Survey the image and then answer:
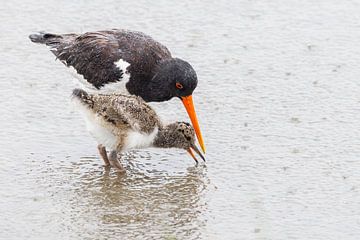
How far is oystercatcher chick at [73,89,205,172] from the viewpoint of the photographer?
7082mm

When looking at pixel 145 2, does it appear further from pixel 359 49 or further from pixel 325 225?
pixel 325 225

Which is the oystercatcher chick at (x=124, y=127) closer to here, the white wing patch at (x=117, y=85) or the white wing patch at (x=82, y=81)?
the white wing patch at (x=117, y=85)

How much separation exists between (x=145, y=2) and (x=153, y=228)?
4790 mm

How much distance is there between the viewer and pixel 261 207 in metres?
6.54

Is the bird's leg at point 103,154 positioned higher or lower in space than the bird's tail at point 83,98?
lower

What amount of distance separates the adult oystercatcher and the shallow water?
14.5 inches

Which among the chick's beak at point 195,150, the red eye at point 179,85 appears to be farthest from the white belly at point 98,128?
the red eye at point 179,85

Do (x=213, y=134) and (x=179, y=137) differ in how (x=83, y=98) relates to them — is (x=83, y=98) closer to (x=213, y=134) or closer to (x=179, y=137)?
(x=179, y=137)

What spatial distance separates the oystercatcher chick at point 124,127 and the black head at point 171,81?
1.45 ft

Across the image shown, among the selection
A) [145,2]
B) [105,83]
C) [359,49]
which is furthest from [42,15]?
[359,49]

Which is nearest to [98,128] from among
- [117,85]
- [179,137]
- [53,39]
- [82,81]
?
[179,137]

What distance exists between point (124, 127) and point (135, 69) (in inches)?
32.6

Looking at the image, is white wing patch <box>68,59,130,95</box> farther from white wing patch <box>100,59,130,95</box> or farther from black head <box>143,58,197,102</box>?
black head <box>143,58,197,102</box>

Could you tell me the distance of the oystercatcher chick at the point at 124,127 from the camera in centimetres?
708
